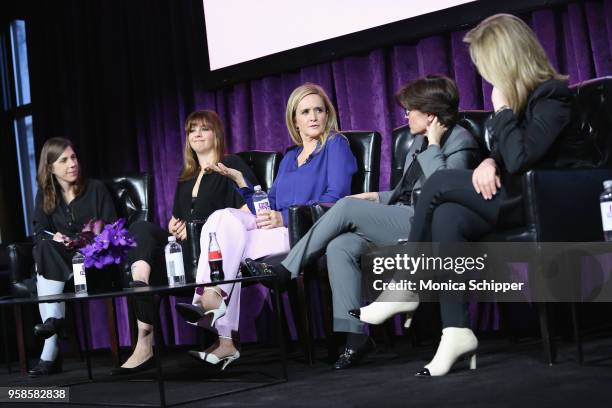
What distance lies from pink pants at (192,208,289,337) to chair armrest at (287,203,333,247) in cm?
23

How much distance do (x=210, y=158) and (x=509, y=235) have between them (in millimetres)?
1954

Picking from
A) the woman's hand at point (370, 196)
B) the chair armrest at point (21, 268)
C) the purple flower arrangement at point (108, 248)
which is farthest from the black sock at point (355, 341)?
the chair armrest at point (21, 268)

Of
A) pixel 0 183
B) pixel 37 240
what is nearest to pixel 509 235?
pixel 37 240

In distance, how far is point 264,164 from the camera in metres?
4.10

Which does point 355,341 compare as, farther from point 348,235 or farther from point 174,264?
point 174,264

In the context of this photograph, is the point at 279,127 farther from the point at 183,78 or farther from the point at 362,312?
the point at 362,312

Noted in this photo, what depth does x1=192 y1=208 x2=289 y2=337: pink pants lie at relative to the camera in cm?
321

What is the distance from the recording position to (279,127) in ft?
14.7

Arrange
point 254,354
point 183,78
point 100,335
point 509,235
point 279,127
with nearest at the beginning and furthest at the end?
point 509,235 < point 254,354 < point 279,127 < point 183,78 < point 100,335

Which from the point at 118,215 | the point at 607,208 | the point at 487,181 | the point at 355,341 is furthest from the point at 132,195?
the point at 607,208

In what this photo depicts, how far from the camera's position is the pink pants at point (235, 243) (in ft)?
10.5

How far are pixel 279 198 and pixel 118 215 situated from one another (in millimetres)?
1119

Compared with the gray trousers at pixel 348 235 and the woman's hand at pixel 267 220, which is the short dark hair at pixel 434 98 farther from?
the woman's hand at pixel 267 220

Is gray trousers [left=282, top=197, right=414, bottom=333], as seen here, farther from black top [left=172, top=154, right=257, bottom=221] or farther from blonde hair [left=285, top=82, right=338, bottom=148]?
black top [left=172, top=154, right=257, bottom=221]
